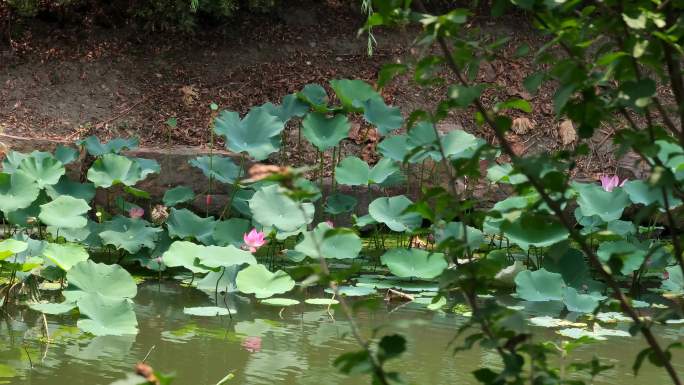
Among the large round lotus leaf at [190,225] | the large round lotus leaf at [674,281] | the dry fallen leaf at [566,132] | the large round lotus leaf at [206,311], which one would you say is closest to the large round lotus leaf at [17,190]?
the large round lotus leaf at [190,225]

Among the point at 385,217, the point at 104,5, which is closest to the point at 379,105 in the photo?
the point at 385,217

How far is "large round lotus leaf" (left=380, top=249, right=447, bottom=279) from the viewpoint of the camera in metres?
3.92

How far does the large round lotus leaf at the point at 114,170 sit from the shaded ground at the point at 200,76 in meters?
1.68

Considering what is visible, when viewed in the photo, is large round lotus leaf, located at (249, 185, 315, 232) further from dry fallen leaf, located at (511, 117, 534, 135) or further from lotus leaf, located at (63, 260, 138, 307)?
dry fallen leaf, located at (511, 117, 534, 135)

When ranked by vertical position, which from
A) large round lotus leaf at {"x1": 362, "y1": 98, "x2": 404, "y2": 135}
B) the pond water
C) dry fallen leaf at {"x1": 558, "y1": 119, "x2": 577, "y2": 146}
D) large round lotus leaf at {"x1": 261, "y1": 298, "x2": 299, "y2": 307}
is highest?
dry fallen leaf at {"x1": 558, "y1": 119, "x2": 577, "y2": 146}

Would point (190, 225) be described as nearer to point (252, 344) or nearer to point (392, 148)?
point (392, 148)

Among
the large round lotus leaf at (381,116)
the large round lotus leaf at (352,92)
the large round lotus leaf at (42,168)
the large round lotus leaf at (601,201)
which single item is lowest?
the large round lotus leaf at (42,168)

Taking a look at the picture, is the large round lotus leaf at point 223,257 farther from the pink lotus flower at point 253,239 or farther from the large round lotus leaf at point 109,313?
the large round lotus leaf at point 109,313

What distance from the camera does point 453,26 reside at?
1.26m

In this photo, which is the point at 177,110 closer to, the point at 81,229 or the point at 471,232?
the point at 81,229

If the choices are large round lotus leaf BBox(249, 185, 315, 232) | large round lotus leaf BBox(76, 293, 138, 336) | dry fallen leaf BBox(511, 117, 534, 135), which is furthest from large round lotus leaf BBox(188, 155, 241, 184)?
dry fallen leaf BBox(511, 117, 534, 135)

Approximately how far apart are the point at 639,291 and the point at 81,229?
90.6 inches

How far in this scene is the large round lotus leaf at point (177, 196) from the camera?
4.52m

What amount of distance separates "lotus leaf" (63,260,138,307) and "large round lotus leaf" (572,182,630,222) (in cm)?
192
